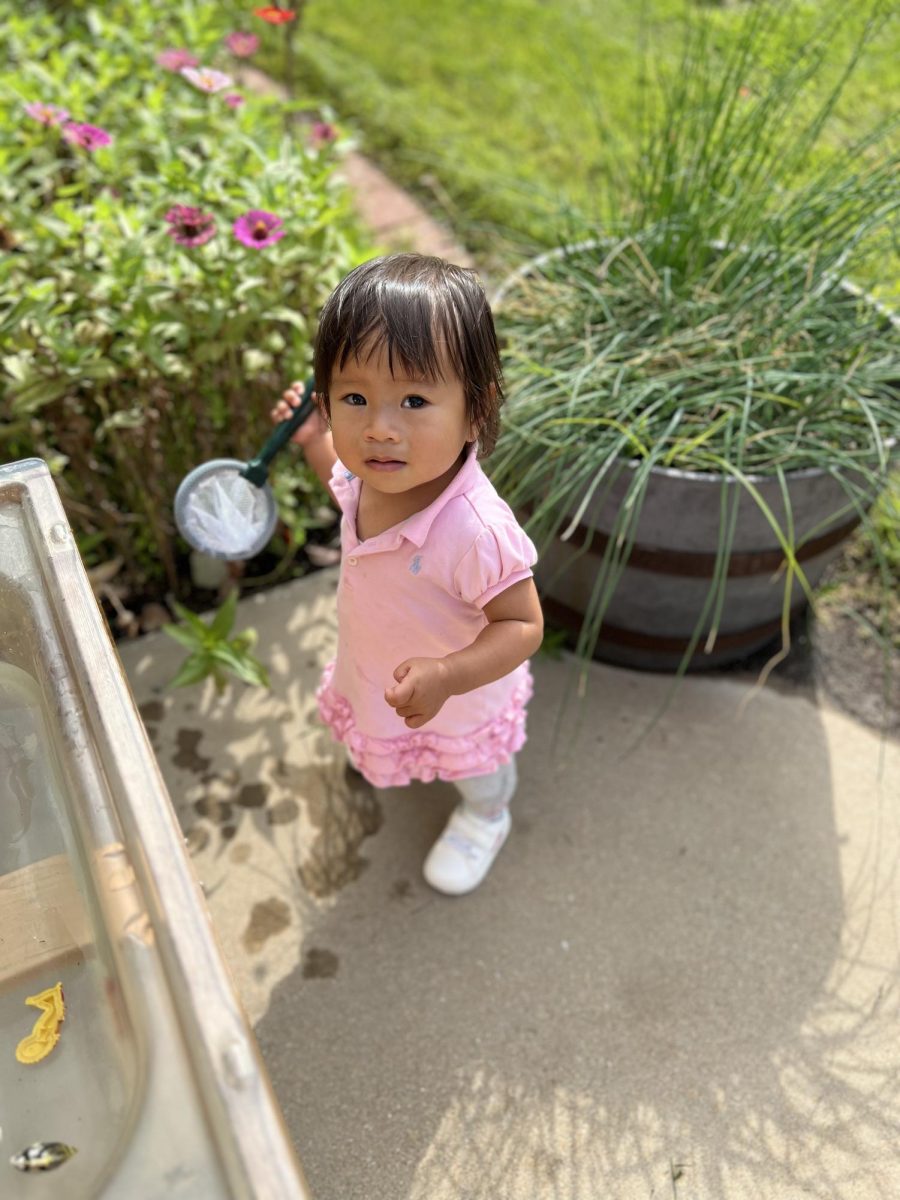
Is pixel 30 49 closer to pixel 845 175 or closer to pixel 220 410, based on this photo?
pixel 220 410

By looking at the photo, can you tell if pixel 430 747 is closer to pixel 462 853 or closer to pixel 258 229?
→ pixel 462 853

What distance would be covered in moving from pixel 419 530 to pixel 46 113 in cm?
129

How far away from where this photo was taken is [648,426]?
1708 millimetres

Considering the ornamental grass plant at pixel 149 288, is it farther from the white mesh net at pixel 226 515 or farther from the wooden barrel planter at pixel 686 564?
the wooden barrel planter at pixel 686 564

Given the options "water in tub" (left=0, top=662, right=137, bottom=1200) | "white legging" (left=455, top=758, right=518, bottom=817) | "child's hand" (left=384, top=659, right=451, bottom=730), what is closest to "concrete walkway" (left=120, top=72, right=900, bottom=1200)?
"white legging" (left=455, top=758, right=518, bottom=817)

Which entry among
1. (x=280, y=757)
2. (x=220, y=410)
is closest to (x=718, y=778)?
(x=280, y=757)

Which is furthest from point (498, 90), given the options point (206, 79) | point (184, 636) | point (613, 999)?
point (613, 999)

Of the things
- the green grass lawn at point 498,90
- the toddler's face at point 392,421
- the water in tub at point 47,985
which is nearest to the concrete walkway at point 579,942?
the water in tub at point 47,985

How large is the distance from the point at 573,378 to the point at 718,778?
730 mm

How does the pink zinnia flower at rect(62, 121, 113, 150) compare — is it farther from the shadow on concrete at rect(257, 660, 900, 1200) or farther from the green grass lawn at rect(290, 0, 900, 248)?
the shadow on concrete at rect(257, 660, 900, 1200)

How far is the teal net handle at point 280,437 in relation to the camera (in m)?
1.37

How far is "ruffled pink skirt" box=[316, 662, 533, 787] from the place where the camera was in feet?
4.76

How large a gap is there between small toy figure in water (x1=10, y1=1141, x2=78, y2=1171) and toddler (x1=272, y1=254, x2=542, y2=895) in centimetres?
48

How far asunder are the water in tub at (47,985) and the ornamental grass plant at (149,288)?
2.45 feet
